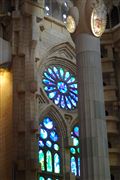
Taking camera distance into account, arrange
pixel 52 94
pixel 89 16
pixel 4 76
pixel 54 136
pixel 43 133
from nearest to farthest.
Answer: pixel 89 16
pixel 4 76
pixel 43 133
pixel 54 136
pixel 52 94

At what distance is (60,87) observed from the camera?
67.5ft

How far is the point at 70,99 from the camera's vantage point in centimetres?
2061

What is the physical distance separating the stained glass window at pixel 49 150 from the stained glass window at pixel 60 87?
1.24 m

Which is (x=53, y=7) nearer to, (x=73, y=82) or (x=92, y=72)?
(x=73, y=82)

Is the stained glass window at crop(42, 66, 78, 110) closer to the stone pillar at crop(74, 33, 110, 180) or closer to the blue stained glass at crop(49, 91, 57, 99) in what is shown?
the blue stained glass at crop(49, 91, 57, 99)

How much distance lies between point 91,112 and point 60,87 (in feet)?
32.9

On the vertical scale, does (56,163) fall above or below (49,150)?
below

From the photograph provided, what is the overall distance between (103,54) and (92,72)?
5.98m

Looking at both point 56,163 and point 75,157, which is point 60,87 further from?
point 56,163

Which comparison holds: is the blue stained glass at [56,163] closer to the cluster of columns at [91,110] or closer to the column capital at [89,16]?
the cluster of columns at [91,110]

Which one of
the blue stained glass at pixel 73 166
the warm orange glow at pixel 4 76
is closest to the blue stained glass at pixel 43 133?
the blue stained glass at pixel 73 166

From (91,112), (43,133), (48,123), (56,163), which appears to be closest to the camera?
(91,112)

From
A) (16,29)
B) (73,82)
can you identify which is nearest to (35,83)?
(16,29)

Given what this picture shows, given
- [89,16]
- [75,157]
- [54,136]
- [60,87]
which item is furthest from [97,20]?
[75,157]
